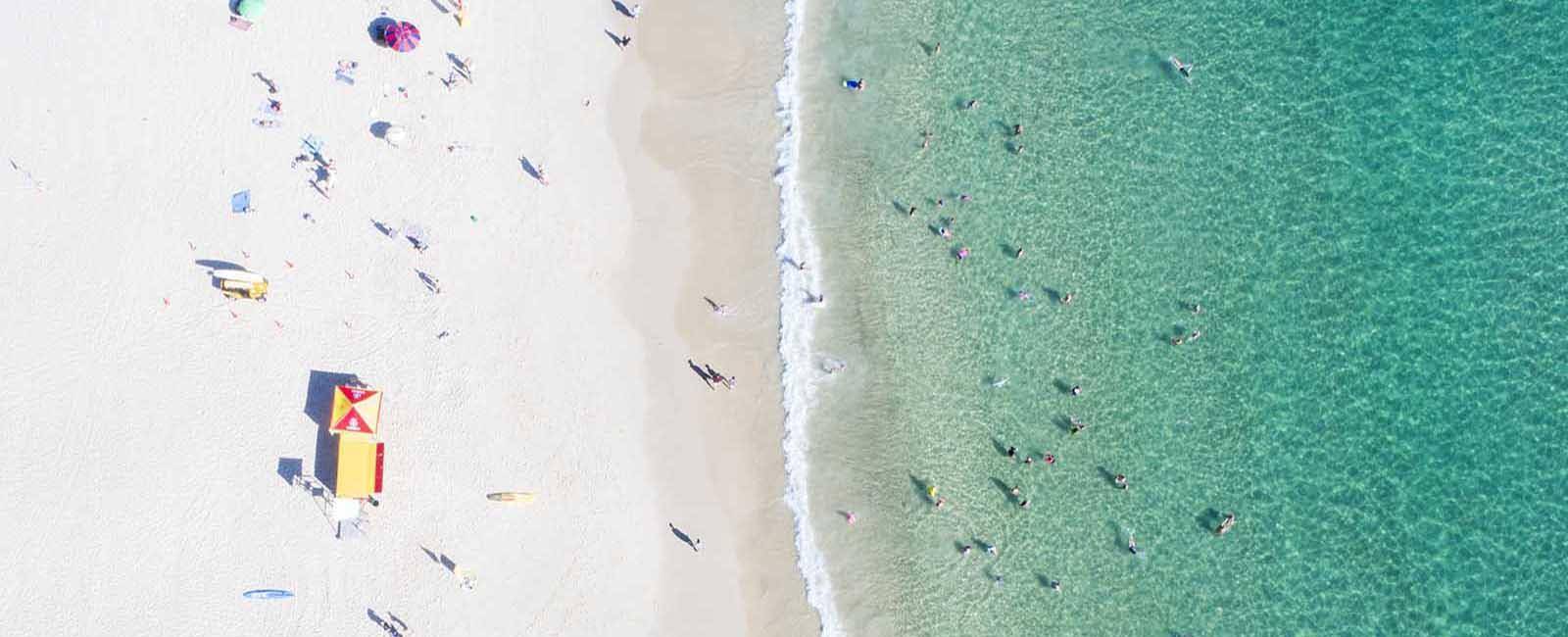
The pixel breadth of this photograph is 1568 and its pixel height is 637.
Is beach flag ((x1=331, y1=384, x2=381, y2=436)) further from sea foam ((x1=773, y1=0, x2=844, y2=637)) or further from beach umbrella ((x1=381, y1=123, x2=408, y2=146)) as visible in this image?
sea foam ((x1=773, y1=0, x2=844, y2=637))

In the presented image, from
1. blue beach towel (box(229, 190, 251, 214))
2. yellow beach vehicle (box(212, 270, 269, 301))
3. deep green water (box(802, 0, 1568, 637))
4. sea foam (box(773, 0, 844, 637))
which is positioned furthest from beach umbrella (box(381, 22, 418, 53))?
deep green water (box(802, 0, 1568, 637))

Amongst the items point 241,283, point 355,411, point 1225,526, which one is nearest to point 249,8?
point 241,283

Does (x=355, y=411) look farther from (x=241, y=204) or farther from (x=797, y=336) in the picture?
(x=797, y=336)

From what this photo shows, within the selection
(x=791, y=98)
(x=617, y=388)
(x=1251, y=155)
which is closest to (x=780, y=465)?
(x=617, y=388)

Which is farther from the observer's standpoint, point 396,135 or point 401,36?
point 401,36

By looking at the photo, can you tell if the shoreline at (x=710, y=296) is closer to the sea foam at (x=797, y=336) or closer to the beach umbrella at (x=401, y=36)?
the sea foam at (x=797, y=336)

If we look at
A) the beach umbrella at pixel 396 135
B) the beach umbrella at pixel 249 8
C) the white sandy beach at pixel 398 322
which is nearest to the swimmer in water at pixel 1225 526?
the white sandy beach at pixel 398 322

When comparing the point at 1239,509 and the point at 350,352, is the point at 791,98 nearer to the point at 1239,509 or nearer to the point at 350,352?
the point at 350,352
